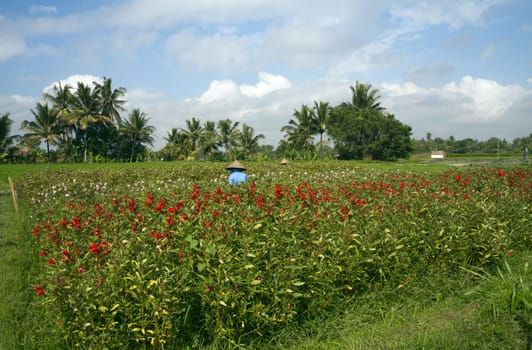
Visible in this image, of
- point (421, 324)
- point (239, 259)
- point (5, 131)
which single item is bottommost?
point (421, 324)

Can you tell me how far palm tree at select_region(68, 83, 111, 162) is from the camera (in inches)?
1497

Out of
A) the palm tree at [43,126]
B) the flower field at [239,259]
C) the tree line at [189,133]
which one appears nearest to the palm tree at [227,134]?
the tree line at [189,133]

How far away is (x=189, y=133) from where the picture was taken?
135 feet

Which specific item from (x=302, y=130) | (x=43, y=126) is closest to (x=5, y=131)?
(x=43, y=126)

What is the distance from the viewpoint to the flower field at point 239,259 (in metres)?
2.74

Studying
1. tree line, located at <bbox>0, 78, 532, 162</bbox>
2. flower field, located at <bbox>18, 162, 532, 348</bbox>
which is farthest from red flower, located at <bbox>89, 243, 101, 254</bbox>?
tree line, located at <bbox>0, 78, 532, 162</bbox>

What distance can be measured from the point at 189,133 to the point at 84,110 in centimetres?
1054

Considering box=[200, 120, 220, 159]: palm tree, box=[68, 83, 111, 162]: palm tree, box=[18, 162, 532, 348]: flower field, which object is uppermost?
box=[68, 83, 111, 162]: palm tree

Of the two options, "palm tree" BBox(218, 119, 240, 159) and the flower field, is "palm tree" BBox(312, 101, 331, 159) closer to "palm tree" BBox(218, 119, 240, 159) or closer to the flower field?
"palm tree" BBox(218, 119, 240, 159)

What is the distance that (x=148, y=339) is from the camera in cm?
278

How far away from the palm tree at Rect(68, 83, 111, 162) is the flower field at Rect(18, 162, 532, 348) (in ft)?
121

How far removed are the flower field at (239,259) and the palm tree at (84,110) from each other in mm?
36932

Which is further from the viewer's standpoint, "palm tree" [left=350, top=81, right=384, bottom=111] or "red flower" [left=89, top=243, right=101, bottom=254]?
"palm tree" [left=350, top=81, right=384, bottom=111]

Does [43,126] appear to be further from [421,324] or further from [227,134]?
[421,324]
